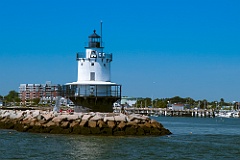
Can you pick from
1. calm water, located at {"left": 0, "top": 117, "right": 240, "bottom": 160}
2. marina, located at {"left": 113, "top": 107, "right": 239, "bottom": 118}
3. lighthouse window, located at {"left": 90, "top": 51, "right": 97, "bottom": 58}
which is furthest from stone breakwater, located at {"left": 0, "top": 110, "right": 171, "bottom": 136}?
marina, located at {"left": 113, "top": 107, "right": 239, "bottom": 118}

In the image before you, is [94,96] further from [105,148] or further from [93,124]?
[105,148]

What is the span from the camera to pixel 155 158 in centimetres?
2553

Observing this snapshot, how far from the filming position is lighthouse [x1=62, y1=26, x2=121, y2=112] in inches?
1565

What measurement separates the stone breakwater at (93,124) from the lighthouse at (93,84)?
10.3ft

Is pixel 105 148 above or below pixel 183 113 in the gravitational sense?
below

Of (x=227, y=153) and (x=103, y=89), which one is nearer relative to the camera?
(x=227, y=153)

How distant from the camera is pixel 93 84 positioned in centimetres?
3966

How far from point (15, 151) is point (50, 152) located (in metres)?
1.84

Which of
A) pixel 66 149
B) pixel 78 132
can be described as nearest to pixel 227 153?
pixel 66 149

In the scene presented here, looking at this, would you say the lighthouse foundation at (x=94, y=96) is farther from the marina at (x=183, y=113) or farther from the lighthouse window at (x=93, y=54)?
the marina at (x=183, y=113)

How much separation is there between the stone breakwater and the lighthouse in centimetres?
313

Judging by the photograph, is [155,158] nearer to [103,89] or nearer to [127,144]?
[127,144]

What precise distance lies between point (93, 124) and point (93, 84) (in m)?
5.06

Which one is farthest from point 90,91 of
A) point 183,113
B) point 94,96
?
point 183,113
